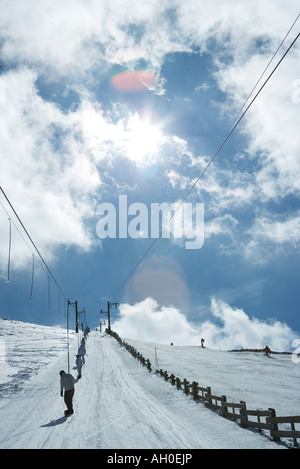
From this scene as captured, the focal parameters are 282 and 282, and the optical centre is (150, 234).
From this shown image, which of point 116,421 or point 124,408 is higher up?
point 116,421

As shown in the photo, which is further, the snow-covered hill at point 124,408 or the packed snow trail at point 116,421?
the snow-covered hill at point 124,408

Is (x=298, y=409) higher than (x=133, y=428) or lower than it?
lower

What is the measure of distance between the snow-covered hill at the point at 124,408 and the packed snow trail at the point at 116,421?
3 centimetres

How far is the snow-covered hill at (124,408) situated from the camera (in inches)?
326

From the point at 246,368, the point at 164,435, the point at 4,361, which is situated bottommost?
the point at 246,368

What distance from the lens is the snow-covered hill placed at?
8281mm

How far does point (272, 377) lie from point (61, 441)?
88.3 ft

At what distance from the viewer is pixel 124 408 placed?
12.3 metres

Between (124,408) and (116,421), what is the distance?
7.36ft

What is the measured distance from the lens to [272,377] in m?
28.6

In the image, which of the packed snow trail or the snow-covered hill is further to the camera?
the snow-covered hill

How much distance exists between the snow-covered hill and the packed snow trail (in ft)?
0.09
